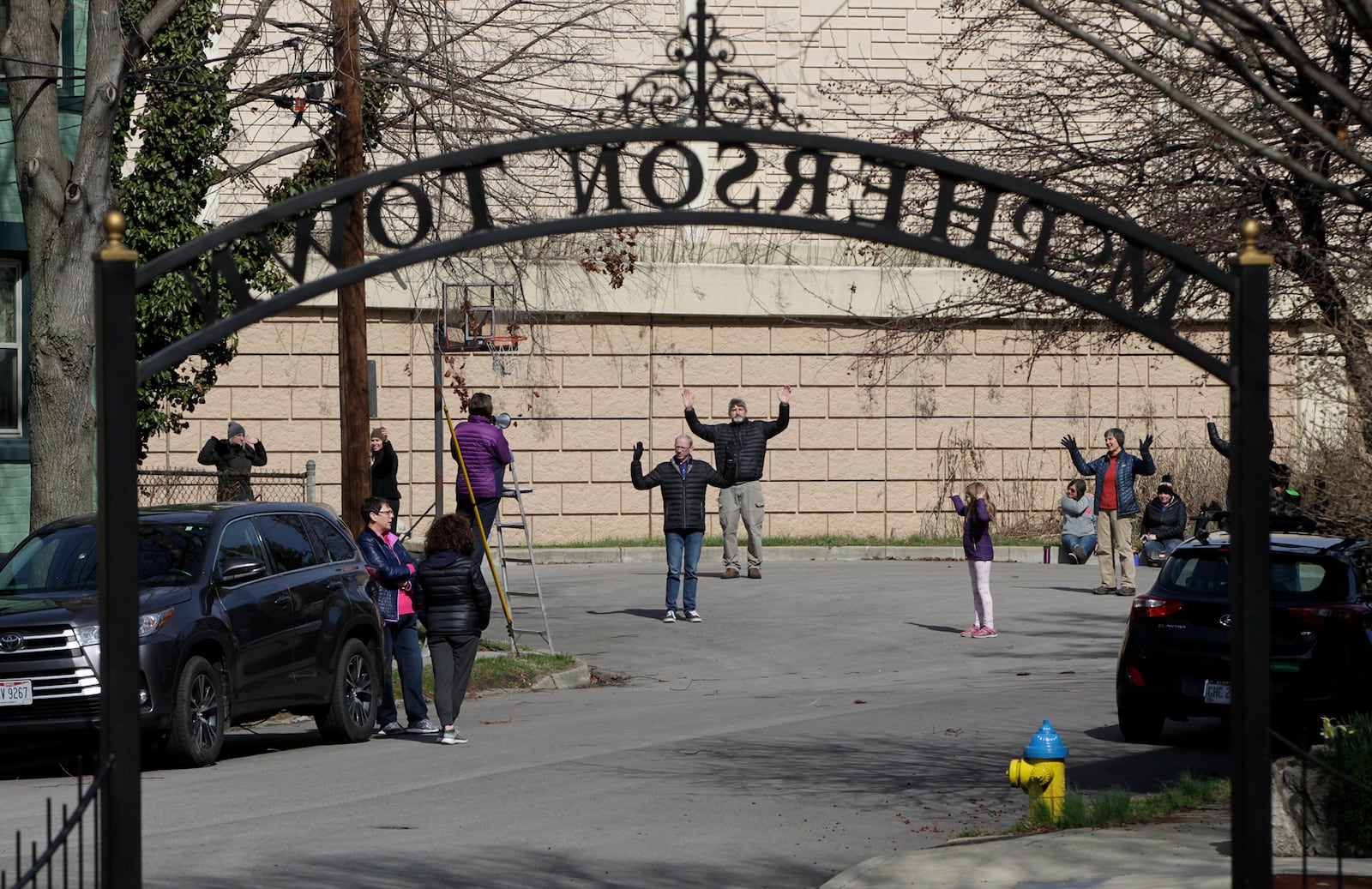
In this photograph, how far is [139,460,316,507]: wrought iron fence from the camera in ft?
65.2

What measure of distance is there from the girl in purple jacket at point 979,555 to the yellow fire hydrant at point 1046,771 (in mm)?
8692

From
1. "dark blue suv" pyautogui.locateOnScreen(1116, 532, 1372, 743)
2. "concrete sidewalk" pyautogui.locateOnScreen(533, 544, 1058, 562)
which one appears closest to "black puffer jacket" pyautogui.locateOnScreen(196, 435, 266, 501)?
"concrete sidewalk" pyautogui.locateOnScreen(533, 544, 1058, 562)

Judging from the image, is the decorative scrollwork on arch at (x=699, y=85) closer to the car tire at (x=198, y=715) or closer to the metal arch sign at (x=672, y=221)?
the car tire at (x=198, y=715)

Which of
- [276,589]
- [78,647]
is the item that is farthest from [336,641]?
[78,647]

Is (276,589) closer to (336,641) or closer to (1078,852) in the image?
(336,641)

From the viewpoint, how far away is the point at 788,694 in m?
16.0

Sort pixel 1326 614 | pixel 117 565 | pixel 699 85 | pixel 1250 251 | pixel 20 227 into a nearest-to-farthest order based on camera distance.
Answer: pixel 117 565 → pixel 1250 251 → pixel 1326 614 → pixel 20 227 → pixel 699 85

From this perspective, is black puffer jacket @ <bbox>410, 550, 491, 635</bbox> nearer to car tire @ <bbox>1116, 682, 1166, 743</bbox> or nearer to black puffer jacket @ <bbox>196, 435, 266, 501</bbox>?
car tire @ <bbox>1116, 682, 1166, 743</bbox>

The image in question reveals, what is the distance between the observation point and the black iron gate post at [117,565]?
19.2 feet

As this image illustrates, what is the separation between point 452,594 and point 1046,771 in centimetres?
536

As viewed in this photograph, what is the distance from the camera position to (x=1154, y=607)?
492 inches

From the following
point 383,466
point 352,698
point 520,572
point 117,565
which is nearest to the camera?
point 117,565

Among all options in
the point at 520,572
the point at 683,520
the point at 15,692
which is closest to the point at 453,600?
the point at 15,692

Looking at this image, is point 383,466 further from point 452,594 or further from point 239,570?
point 239,570
